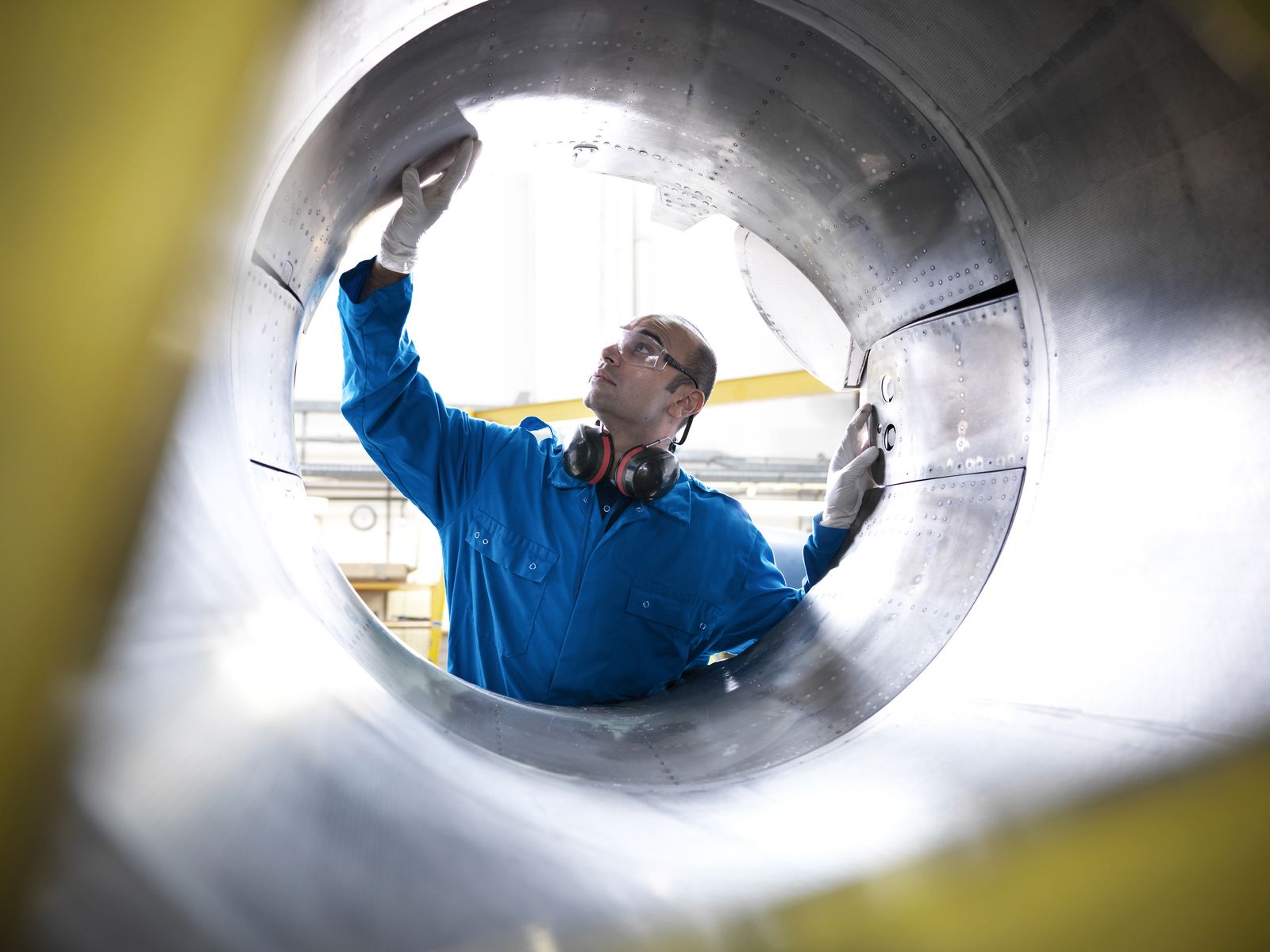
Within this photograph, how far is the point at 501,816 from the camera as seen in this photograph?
849 mm

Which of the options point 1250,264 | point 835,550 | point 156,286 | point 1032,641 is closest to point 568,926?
point 156,286

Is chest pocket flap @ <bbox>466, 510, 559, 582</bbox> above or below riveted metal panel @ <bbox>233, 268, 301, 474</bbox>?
below

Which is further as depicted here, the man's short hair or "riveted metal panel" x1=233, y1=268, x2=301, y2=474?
the man's short hair

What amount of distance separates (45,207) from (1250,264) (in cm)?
127

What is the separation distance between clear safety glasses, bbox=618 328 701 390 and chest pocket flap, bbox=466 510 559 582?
744 millimetres

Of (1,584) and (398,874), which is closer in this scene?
(1,584)

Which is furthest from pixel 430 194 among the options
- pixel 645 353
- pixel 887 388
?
pixel 887 388

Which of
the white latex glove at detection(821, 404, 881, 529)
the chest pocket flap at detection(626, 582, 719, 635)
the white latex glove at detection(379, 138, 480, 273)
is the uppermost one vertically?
Answer: the white latex glove at detection(379, 138, 480, 273)

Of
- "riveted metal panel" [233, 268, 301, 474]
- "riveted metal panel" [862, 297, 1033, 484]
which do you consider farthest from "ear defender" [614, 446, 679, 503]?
"riveted metal panel" [233, 268, 301, 474]

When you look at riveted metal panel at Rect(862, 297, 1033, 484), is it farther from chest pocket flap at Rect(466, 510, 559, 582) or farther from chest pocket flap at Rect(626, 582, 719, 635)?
chest pocket flap at Rect(466, 510, 559, 582)

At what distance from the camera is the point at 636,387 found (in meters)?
2.92

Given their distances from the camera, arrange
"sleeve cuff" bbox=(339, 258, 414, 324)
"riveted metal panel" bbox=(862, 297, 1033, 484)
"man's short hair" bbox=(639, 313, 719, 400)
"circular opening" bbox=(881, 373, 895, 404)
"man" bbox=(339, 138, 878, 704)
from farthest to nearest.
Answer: "man's short hair" bbox=(639, 313, 719, 400), "circular opening" bbox=(881, 373, 895, 404), "man" bbox=(339, 138, 878, 704), "sleeve cuff" bbox=(339, 258, 414, 324), "riveted metal panel" bbox=(862, 297, 1033, 484)

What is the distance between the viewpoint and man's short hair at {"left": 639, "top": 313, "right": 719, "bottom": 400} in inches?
118

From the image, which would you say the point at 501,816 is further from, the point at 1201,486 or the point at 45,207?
the point at 1201,486
